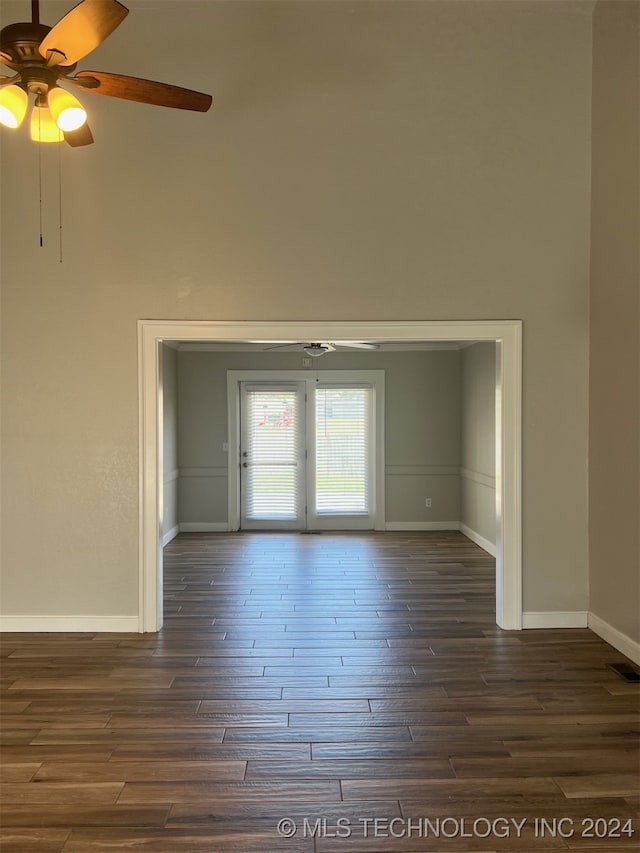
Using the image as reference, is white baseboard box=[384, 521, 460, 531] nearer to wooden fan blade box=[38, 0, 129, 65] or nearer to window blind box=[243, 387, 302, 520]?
window blind box=[243, 387, 302, 520]

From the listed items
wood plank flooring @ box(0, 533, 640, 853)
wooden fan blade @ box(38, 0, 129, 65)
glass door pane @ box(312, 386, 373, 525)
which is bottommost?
wood plank flooring @ box(0, 533, 640, 853)

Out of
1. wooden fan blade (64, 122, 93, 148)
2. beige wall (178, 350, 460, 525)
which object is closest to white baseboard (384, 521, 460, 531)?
beige wall (178, 350, 460, 525)

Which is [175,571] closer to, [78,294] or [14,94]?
[78,294]

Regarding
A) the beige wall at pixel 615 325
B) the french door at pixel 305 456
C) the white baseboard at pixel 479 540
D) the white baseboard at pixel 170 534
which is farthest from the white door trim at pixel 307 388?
the beige wall at pixel 615 325

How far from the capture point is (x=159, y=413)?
4.34m

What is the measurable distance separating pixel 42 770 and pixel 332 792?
4.12ft

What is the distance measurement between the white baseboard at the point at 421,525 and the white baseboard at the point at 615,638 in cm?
407

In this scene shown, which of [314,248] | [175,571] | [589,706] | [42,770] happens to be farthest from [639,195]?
[175,571]

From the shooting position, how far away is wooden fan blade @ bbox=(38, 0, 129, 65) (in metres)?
2.19

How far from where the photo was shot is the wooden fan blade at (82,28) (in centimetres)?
219

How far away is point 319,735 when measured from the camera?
9.49ft

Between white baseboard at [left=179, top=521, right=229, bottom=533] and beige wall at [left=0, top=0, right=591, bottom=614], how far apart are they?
13.1ft

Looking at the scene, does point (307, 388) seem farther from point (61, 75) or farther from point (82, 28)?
point (82, 28)

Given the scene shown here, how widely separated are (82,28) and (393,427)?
6.59m
